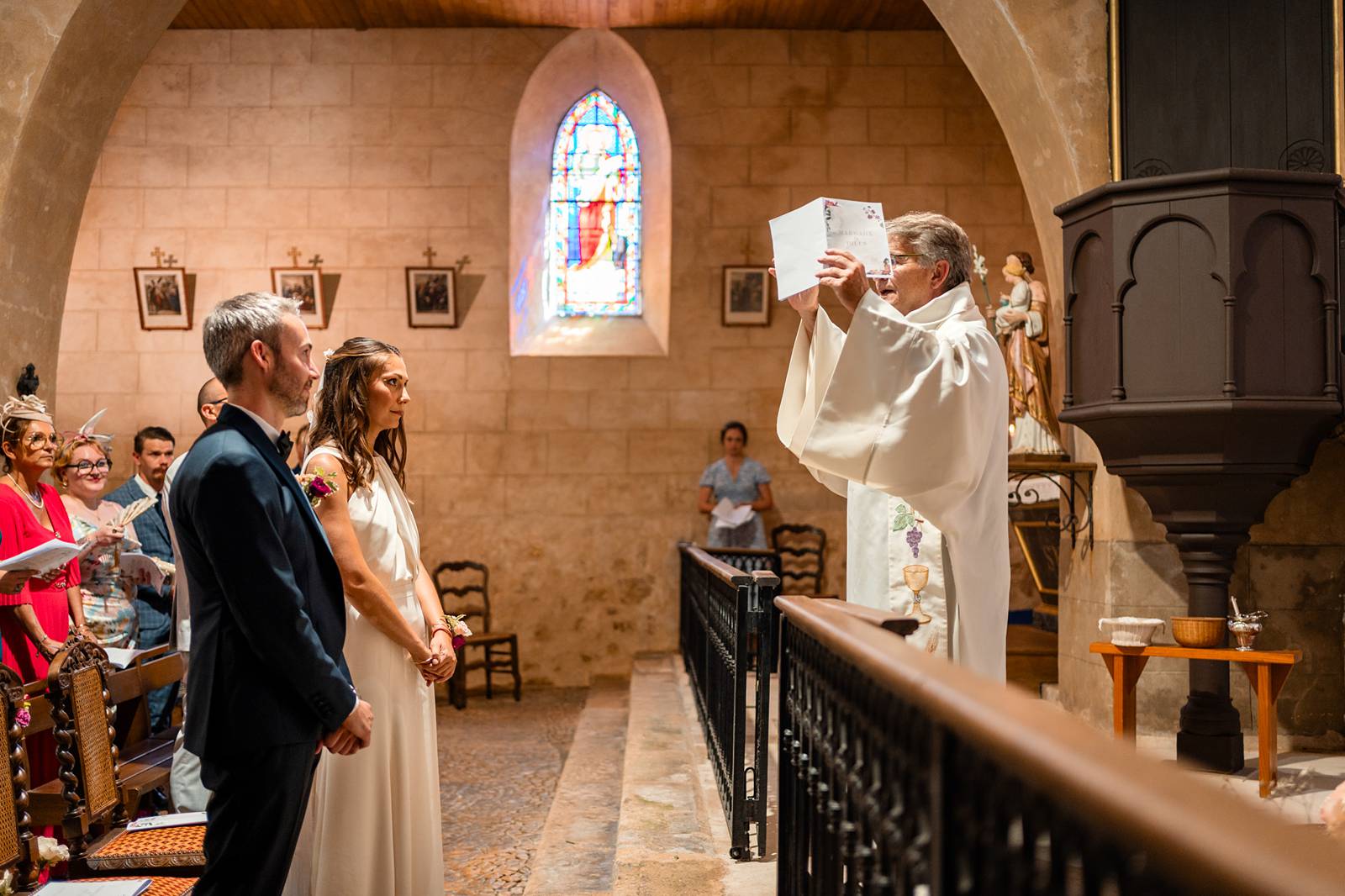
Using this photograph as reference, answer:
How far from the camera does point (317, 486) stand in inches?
94.0

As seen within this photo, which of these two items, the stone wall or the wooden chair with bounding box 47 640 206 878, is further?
the stone wall

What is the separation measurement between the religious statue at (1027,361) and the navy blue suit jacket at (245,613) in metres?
4.12

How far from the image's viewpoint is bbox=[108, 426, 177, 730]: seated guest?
5.38 metres

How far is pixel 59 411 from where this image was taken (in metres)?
9.39

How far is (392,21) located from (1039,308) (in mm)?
5942

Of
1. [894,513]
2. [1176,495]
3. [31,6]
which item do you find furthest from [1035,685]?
[31,6]

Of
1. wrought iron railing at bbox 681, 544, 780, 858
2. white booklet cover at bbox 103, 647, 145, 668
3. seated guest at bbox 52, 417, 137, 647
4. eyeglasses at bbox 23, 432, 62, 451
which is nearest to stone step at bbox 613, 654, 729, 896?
wrought iron railing at bbox 681, 544, 780, 858

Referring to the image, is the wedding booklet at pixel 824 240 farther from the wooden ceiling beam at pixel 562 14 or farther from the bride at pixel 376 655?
the wooden ceiling beam at pixel 562 14

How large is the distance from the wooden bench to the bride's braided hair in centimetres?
98

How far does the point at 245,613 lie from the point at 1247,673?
12.7ft

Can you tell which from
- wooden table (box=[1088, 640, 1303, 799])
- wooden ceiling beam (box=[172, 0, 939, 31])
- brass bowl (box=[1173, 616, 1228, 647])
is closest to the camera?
wooden table (box=[1088, 640, 1303, 799])

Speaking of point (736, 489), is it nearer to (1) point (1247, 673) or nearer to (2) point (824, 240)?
(1) point (1247, 673)

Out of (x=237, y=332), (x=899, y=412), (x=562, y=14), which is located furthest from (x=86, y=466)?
(x=562, y=14)

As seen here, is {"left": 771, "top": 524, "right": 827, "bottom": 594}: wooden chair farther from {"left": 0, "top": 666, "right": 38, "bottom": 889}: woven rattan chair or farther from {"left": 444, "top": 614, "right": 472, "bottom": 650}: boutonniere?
{"left": 0, "top": 666, "right": 38, "bottom": 889}: woven rattan chair
